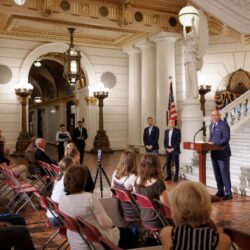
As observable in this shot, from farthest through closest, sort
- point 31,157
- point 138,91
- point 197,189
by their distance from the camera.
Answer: point 138,91
point 31,157
point 197,189

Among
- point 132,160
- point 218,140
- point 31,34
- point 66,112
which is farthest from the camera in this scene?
point 66,112

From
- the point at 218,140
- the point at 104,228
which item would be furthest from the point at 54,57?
the point at 104,228

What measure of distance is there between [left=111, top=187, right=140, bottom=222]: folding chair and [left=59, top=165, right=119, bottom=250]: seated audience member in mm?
826

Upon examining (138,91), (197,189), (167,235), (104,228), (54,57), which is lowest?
(104,228)

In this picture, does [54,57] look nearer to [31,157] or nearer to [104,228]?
[31,157]

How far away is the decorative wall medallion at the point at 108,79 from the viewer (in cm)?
1712

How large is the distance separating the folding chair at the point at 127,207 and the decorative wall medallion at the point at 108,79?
523 inches

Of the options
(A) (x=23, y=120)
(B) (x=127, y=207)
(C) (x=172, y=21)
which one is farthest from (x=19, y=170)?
(C) (x=172, y=21)

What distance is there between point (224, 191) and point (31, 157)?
370 cm

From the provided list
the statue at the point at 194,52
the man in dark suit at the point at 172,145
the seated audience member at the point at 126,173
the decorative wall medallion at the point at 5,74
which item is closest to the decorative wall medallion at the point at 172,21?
the statue at the point at 194,52

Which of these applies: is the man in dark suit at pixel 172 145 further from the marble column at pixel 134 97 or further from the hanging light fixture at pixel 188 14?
the marble column at pixel 134 97

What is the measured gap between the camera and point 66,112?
21891 millimetres

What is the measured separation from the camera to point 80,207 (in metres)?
3.03

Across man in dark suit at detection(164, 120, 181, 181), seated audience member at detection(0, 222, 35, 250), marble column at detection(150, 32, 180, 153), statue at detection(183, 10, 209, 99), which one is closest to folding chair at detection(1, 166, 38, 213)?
seated audience member at detection(0, 222, 35, 250)
